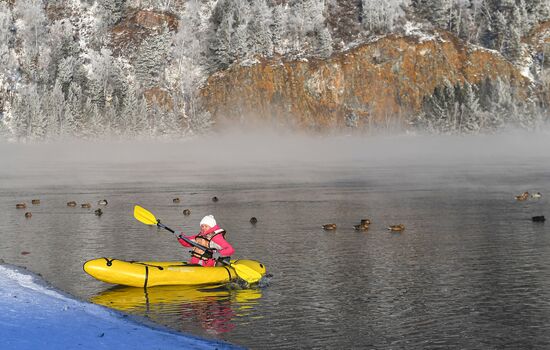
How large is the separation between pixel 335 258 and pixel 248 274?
22.9 feet

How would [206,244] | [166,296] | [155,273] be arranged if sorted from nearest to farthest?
[166,296] < [155,273] < [206,244]

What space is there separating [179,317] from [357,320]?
5.55 meters

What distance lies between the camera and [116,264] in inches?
1046

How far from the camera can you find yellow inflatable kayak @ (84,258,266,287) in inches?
1038

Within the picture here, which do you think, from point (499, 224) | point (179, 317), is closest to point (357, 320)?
point (179, 317)

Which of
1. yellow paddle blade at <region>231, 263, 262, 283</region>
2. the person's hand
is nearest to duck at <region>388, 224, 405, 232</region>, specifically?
the person's hand

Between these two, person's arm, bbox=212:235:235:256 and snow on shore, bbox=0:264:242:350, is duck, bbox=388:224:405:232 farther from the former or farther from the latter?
snow on shore, bbox=0:264:242:350

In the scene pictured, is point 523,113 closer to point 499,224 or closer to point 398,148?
point 398,148

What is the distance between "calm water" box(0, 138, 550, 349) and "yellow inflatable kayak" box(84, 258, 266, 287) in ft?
1.54

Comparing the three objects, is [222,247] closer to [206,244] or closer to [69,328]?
[206,244]

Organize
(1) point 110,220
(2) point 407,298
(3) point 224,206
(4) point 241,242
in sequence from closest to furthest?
(2) point 407,298 < (4) point 241,242 < (1) point 110,220 < (3) point 224,206

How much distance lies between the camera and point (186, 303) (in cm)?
2475

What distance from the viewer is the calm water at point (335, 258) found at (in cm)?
2148

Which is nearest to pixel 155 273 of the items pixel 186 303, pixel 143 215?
pixel 186 303
